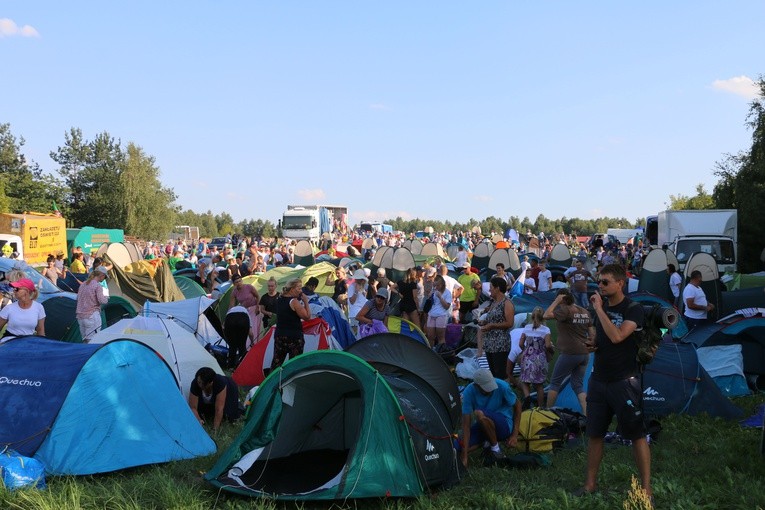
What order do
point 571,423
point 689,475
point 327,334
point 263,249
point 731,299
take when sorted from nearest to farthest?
point 689,475, point 571,423, point 327,334, point 731,299, point 263,249

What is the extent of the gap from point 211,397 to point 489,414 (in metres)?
3.15

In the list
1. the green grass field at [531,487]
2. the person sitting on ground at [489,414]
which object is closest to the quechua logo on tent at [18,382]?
the green grass field at [531,487]

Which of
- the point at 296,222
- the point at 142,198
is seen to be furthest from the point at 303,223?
the point at 142,198

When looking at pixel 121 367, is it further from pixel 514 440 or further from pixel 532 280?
pixel 532 280

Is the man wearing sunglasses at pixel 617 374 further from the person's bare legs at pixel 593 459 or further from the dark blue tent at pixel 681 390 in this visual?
the dark blue tent at pixel 681 390

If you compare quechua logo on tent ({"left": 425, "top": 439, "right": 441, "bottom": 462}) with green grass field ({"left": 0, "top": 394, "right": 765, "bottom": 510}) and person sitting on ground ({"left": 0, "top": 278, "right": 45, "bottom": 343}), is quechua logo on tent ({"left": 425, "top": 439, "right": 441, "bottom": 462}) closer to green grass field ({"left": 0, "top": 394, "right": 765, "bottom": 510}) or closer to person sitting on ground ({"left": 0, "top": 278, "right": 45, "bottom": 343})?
green grass field ({"left": 0, "top": 394, "right": 765, "bottom": 510})

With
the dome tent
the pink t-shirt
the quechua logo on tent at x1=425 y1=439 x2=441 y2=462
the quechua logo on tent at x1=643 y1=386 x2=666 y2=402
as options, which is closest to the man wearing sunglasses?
the quechua logo on tent at x1=425 y1=439 x2=441 y2=462

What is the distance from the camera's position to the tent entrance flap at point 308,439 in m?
6.41

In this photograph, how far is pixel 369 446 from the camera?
19.7 feet

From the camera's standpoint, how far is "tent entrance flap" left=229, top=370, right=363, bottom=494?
6414 mm

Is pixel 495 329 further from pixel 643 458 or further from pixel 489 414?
A: pixel 643 458

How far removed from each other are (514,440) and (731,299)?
9592 millimetres

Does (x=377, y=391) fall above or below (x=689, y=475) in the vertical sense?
above

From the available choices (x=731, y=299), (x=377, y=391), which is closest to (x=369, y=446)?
(x=377, y=391)
